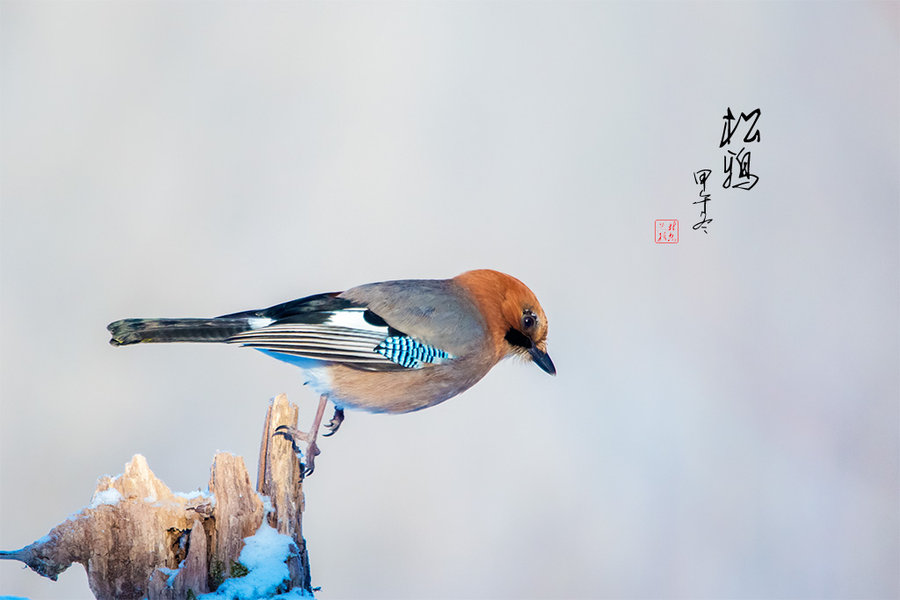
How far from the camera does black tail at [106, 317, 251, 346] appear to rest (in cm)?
274

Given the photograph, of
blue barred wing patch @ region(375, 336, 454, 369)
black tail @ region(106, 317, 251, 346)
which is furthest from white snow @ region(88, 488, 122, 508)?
blue barred wing patch @ region(375, 336, 454, 369)

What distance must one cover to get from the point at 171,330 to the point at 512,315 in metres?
1.16

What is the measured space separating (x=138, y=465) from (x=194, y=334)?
0.46 meters

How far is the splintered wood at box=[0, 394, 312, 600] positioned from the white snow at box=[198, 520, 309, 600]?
0.02m

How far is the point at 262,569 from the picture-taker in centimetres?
253

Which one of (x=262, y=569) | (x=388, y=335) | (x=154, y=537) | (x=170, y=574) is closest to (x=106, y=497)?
(x=154, y=537)

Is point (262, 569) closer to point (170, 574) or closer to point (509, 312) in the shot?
point (170, 574)

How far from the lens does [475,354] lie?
3.02 m

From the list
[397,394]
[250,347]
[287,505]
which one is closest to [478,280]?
[397,394]

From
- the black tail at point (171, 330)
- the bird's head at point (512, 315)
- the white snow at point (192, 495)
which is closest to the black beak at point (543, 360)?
the bird's head at point (512, 315)

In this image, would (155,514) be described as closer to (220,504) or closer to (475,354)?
(220,504)

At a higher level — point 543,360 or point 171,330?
point 171,330

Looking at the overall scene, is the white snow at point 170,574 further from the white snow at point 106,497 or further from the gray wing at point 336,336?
the gray wing at point 336,336

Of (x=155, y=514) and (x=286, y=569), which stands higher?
(x=155, y=514)
